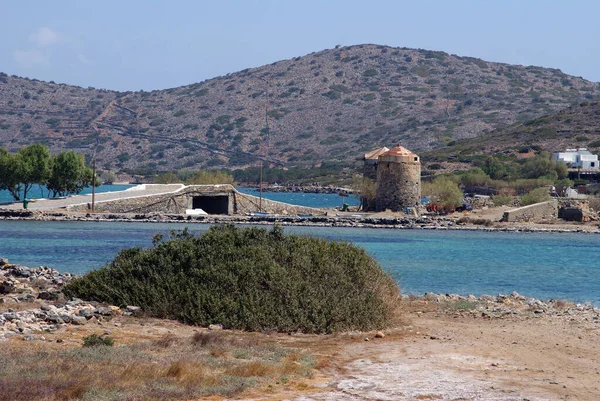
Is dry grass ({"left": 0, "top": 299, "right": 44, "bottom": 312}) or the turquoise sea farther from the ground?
the turquoise sea

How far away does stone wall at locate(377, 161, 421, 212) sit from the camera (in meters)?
57.1

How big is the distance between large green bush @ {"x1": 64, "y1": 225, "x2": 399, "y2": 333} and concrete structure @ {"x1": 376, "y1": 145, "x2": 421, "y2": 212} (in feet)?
135

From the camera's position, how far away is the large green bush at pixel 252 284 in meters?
14.1

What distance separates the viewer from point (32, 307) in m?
14.6

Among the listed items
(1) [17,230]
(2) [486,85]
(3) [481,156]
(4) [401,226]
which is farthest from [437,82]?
(1) [17,230]

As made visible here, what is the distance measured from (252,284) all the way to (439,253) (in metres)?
26.9

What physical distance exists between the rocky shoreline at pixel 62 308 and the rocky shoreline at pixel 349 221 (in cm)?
3176

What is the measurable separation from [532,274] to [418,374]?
23.4 meters

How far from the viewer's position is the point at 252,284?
47.3 feet

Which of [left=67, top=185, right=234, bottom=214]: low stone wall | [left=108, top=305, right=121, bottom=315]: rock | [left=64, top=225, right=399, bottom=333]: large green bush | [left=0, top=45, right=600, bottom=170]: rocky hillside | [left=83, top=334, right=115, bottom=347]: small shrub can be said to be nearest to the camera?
[left=83, top=334, right=115, bottom=347]: small shrub

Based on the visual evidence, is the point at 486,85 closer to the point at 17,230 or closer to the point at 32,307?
the point at 17,230

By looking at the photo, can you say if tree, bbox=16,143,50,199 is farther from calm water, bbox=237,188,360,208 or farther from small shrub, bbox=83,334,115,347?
small shrub, bbox=83,334,115,347

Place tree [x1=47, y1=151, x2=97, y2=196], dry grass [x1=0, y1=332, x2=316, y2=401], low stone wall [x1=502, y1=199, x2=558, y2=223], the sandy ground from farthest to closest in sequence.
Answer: tree [x1=47, y1=151, x2=97, y2=196], low stone wall [x1=502, y1=199, x2=558, y2=223], the sandy ground, dry grass [x1=0, y1=332, x2=316, y2=401]

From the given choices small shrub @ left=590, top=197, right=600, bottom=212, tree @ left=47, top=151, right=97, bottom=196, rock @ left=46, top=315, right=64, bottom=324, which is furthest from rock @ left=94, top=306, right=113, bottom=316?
small shrub @ left=590, top=197, right=600, bottom=212
